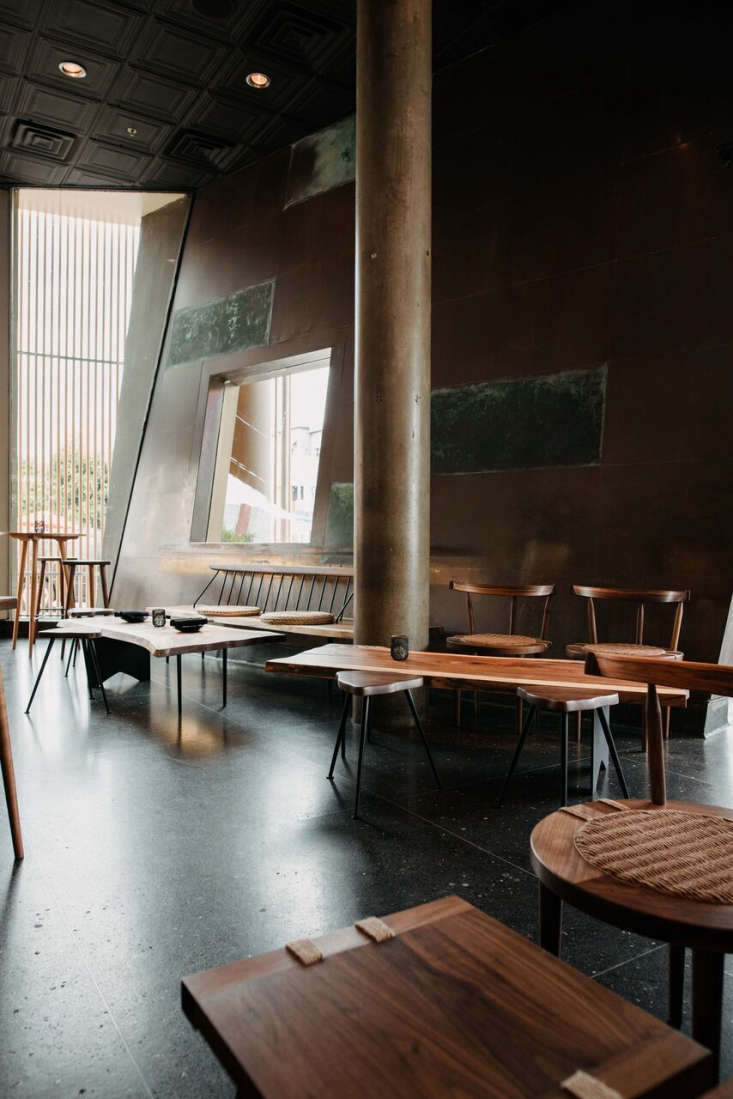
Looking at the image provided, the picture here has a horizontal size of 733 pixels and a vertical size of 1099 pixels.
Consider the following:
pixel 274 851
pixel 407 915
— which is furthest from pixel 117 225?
pixel 407 915

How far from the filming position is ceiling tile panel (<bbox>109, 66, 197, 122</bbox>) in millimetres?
5652

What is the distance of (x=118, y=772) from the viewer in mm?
3141

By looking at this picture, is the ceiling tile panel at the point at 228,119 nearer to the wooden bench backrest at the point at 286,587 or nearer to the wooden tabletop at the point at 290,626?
the wooden bench backrest at the point at 286,587

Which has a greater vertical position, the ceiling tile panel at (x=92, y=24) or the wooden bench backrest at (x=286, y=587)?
the ceiling tile panel at (x=92, y=24)

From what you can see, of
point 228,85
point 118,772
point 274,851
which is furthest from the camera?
point 228,85

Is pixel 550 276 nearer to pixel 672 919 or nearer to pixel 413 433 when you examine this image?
pixel 413 433

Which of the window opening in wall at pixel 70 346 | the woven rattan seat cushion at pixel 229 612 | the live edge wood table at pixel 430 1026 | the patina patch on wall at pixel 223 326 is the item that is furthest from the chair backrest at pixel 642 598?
the window opening in wall at pixel 70 346

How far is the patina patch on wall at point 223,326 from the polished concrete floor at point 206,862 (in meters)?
3.73

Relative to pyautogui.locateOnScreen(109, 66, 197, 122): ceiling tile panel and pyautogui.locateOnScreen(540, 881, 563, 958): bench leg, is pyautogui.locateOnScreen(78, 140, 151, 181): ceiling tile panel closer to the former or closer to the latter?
pyautogui.locateOnScreen(109, 66, 197, 122): ceiling tile panel

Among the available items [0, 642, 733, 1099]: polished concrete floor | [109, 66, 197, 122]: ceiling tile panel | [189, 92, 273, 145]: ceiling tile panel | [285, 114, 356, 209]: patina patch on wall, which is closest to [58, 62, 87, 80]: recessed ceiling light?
[109, 66, 197, 122]: ceiling tile panel

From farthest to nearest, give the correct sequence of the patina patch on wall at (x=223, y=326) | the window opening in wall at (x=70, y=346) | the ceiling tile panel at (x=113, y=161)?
the window opening in wall at (x=70, y=346), the ceiling tile panel at (x=113, y=161), the patina patch on wall at (x=223, y=326)

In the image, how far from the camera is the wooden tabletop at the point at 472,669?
8.55 feet

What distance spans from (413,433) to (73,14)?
3.86 meters

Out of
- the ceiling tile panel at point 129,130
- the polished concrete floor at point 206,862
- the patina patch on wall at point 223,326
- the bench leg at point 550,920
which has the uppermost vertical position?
the ceiling tile panel at point 129,130
